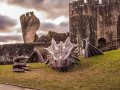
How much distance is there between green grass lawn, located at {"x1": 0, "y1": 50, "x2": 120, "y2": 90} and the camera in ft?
61.2

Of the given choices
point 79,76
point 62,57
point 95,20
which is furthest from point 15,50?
point 95,20

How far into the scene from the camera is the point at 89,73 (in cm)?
2025

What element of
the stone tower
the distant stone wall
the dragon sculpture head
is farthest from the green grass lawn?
the stone tower

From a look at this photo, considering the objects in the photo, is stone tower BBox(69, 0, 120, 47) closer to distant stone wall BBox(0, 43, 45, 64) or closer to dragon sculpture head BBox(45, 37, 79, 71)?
distant stone wall BBox(0, 43, 45, 64)

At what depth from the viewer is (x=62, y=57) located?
71.1 ft

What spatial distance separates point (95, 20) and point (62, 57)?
33086 millimetres

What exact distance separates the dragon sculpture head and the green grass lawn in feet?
0.83

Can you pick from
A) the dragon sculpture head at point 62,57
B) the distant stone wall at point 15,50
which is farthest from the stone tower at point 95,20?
the dragon sculpture head at point 62,57

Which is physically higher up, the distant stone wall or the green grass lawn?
the distant stone wall

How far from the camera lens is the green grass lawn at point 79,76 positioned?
18656mm

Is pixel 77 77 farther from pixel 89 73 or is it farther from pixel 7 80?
pixel 7 80

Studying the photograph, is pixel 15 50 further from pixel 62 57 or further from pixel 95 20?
pixel 95 20

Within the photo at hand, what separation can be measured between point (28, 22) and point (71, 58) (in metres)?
31.7

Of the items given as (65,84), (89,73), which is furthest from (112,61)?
(65,84)
